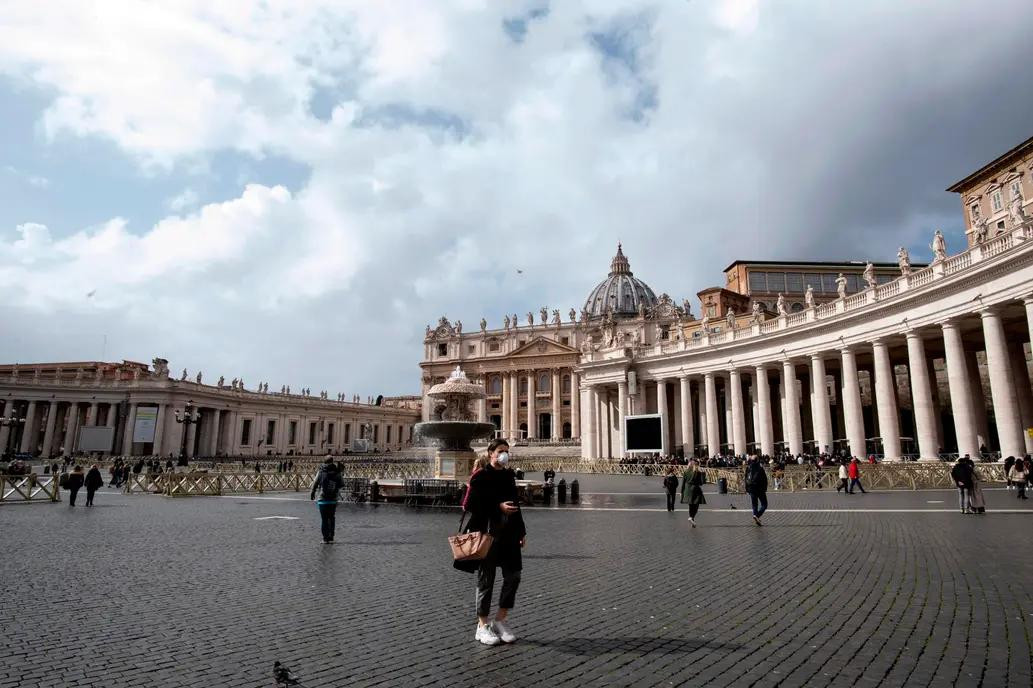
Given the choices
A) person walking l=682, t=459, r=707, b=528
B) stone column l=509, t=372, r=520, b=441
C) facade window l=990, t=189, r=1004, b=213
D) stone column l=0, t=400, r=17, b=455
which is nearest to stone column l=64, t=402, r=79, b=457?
stone column l=0, t=400, r=17, b=455

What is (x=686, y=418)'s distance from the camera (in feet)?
139

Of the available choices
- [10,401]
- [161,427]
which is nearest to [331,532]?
[161,427]

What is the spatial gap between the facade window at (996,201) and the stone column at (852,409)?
21.5 metres

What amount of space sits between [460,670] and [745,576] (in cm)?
491

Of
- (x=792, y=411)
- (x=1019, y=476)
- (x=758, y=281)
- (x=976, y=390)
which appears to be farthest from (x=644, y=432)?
(x=758, y=281)

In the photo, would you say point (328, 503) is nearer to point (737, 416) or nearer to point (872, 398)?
point (737, 416)

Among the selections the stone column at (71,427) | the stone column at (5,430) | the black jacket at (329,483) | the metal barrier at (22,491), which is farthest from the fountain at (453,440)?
the stone column at (71,427)

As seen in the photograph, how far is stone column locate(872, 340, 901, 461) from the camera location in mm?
28656

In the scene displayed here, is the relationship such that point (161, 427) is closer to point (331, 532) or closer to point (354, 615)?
point (331, 532)

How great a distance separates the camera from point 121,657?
15.3 ft

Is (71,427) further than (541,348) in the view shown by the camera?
No

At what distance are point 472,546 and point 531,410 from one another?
285 ft

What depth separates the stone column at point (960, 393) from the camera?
969 inches

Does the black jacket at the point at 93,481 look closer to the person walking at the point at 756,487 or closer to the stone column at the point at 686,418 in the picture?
the person walking at the point at 756,487
